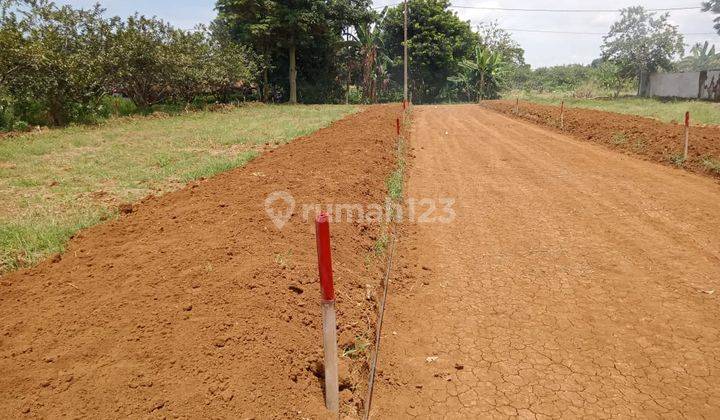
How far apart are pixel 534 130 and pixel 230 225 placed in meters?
14.2

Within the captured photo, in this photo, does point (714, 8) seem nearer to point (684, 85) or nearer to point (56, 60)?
point (684, 85)

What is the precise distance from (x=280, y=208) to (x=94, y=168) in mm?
6300

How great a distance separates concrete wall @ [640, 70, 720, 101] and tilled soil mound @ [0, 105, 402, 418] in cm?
3263

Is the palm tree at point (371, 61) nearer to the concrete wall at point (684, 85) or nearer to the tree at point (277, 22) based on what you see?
the tree at point (277, 22)

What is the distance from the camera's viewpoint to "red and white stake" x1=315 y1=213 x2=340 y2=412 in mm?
2313

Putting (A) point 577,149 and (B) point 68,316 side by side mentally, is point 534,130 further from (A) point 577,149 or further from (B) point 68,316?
(B) point 68,316

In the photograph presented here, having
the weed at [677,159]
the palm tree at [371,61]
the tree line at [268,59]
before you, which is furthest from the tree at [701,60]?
the weed at [677,159]

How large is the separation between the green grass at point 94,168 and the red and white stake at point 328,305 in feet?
12.6

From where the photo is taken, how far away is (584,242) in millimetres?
5555

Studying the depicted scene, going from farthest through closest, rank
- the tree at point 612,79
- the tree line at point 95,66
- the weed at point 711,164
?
the tree at point 612,79 < the tree line at point 95,66 < the weed at point 711,164

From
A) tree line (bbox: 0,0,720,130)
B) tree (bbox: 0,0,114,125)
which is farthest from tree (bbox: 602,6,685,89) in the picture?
tree (bbox: 0,0,114,125)

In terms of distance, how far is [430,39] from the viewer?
40.4 m

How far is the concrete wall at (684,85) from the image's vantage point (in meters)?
27.5

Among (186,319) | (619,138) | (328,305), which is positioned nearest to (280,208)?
(186,319)
